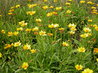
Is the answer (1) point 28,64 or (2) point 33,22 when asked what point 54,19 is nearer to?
(2) point 33,22

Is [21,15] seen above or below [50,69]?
above

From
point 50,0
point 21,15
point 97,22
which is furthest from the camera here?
point 50,0

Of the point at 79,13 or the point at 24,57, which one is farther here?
the point at 79,13

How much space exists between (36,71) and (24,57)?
228 millimetres

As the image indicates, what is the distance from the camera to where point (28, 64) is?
8.04ft

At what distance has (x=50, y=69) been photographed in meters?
2.53

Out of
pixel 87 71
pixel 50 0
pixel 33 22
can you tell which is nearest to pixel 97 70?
pixel 87 71

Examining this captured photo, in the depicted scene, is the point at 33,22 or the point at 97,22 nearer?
the point at 97,22

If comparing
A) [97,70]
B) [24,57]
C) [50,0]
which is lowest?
[97,70]

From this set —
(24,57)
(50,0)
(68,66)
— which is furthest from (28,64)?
(50,0)

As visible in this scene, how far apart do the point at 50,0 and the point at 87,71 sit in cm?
263

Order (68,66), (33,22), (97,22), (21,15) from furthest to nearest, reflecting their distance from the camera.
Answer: (21,15) < (33,22) < (97,22) < (68,66)

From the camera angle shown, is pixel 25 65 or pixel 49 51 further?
pixel 49 51

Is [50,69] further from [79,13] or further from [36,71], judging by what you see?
[79,13]
